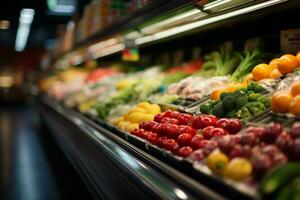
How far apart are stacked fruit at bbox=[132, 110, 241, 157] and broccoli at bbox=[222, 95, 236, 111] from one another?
6.4 inches

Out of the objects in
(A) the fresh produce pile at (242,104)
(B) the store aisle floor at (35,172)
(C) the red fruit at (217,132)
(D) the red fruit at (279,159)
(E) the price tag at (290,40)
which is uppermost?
(E) the price tag at (290,40)

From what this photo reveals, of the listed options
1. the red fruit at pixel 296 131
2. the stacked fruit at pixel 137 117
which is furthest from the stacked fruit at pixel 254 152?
the stacked fruit at pixel 137 117

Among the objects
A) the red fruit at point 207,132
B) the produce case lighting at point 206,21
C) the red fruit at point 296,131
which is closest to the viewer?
the red fruit at point 296,131

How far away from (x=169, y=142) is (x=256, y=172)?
76 centimetres

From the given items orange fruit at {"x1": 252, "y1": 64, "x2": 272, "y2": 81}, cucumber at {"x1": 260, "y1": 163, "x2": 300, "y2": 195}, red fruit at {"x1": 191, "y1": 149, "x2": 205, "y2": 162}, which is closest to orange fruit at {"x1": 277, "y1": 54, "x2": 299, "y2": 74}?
orange fruit at {"x1": 252, "y1": 64, "x2": 272, "y2": 81}

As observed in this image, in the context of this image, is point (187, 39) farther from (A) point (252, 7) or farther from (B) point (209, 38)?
(A) point (252, 7)

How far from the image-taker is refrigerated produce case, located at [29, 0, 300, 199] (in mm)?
1659

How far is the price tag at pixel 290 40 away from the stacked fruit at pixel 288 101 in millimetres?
937

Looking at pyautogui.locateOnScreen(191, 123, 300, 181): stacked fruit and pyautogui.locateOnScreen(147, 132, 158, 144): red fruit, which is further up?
pyautogui.locateOnScreen(191, 123, 300, 181): stacked fruit

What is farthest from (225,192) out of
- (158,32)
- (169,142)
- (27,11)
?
(27,11)

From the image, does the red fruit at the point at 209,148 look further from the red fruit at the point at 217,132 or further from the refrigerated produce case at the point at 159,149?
the red fruit at the point at 217,132

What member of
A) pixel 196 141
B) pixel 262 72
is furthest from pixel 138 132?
pixel 262 72

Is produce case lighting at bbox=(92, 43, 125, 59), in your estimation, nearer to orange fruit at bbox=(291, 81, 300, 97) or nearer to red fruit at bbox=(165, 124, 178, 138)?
red fruit at bbox=(165, 124, 178, 138)

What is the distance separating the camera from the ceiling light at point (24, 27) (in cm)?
1425
